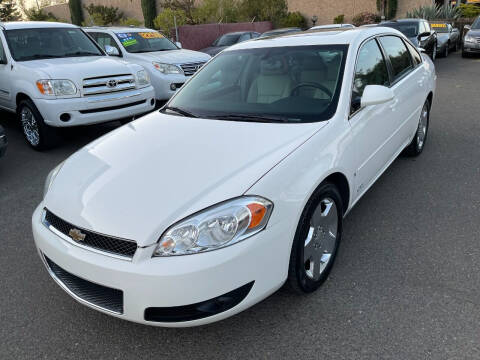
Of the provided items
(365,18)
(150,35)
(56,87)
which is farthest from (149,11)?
(56,87)

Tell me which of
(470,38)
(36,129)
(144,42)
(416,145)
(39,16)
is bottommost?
(416,145)

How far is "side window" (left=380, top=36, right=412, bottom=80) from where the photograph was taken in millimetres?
3998

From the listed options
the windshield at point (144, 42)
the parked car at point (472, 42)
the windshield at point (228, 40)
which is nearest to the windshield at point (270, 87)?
the windshield at point (144, 42)

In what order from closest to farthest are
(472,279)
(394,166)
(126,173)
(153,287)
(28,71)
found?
(153,287)
(126,173)
(472,279)
(394,166)
(28,71)

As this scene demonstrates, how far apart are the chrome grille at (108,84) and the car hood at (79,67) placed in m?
0.06

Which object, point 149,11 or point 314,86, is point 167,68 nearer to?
point 314,86

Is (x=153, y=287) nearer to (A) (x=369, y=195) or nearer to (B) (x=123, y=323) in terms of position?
(B) (x=123, y=323)

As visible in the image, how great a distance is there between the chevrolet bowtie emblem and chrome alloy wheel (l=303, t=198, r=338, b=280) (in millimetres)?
1254

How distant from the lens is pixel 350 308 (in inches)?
103

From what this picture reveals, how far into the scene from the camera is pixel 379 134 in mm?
3486

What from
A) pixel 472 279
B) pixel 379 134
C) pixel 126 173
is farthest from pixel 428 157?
pixel 126 173

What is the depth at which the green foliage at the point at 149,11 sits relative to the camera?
102ft

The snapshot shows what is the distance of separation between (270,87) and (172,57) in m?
5.84

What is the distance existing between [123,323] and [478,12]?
81.4ft
